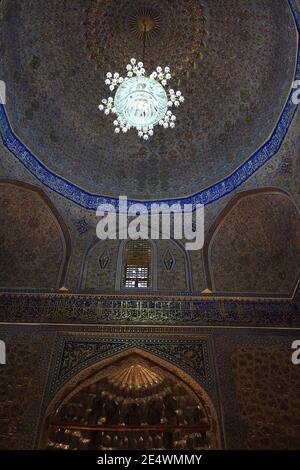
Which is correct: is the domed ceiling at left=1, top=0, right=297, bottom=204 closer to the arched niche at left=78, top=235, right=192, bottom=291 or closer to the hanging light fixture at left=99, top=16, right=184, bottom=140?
the arched niche at left=78, top=235, right=192, bottom=291

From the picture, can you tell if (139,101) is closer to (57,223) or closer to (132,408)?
(57,223)

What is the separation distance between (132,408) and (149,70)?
604 cm

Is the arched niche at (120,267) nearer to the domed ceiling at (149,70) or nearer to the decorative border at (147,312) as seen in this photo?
the decorative border at (147,312)

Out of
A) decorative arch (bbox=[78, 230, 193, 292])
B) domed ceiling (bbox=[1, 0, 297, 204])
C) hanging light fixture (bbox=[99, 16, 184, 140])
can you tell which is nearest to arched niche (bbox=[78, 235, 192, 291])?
decorative arch (bbox=[78, 230, 193, 292])

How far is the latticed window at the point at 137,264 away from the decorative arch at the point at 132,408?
147 centimetres

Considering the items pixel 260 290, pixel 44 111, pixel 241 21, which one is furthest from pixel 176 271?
pixel 241 21

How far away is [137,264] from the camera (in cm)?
839

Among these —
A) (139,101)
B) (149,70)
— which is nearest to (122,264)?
(139,101)

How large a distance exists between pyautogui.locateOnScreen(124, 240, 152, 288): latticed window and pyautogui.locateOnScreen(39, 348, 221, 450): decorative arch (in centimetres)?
147

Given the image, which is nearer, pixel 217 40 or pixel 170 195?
pixel 217 40

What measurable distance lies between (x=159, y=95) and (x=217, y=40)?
244 cm
